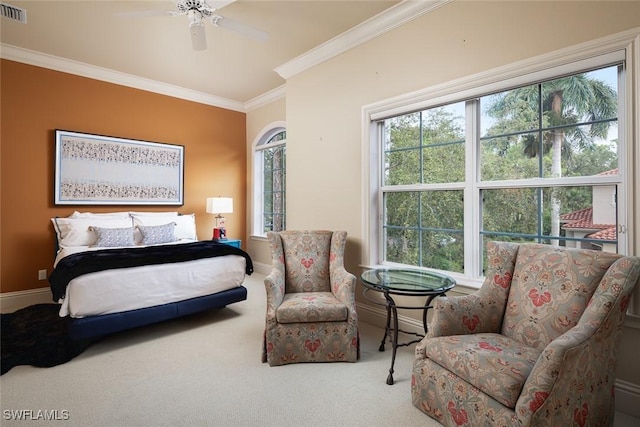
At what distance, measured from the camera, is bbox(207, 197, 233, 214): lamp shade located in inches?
197

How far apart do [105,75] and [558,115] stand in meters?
5.17

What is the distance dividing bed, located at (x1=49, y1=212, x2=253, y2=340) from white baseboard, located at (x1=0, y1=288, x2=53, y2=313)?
0.65m

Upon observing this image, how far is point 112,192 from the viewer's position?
174 inches

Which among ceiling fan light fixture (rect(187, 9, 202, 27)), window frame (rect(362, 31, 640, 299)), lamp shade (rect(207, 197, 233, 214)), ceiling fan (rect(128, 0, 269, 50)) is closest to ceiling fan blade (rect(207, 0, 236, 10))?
ceiling fan (rect(128, 0, 269, 50))

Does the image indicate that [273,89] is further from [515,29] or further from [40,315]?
[40,315]

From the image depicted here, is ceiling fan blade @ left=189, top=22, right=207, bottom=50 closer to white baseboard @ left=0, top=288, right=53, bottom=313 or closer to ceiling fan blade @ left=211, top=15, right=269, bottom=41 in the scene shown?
ceiling fan blade @ left=211, top=15, right=269, bottom=41

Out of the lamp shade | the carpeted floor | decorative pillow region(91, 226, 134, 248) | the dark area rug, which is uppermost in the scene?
the lamp shade

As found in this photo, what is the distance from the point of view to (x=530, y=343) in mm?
1787

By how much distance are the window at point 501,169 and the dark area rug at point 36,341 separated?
271 centimetres

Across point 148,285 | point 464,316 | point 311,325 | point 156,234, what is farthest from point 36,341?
point 464,316

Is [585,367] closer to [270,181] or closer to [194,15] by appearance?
[194,15]

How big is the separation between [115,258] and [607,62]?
391 cm

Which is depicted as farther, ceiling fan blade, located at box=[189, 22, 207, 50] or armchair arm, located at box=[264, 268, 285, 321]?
ceiling fan blade, located at box=[189, 22, 207, 50]

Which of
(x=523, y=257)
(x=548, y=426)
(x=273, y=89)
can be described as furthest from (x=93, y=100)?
(x=548, y=426)
